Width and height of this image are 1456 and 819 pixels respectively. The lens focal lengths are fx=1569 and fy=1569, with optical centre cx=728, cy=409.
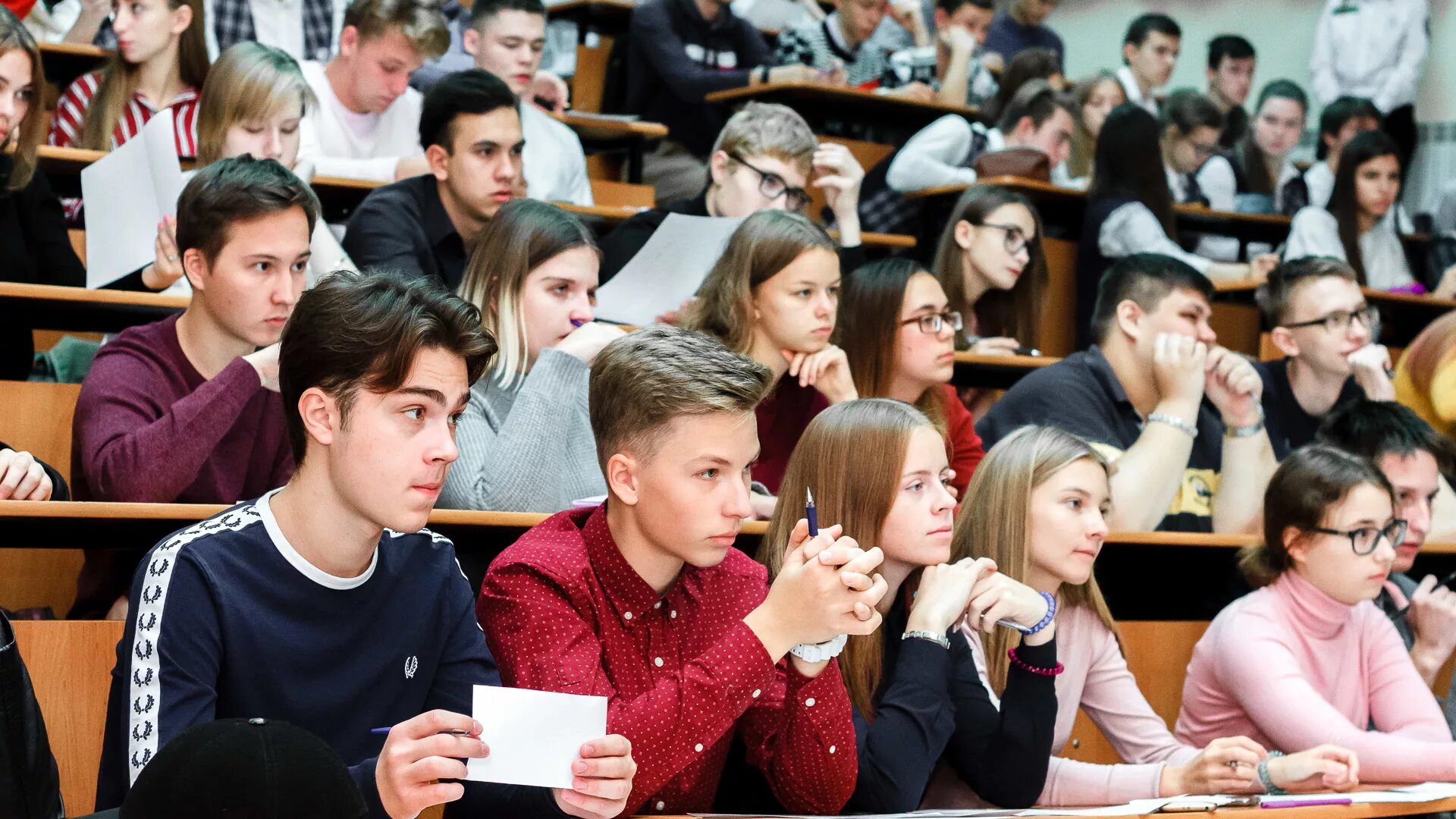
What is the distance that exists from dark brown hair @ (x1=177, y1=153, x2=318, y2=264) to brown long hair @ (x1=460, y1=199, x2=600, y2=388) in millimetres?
380

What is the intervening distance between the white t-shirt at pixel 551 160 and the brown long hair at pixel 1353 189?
284 cm

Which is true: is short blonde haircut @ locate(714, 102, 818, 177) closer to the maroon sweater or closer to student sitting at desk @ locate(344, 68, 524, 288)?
student sitting at desk @ locate(344, 68, 524, 288)

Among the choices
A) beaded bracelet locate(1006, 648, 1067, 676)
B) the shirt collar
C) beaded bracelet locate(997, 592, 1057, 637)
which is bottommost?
beaded bracelet locate(1006, 648, 1067, 676)

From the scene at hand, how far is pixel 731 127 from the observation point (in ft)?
12.2

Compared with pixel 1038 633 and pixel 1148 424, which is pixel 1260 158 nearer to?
pixel 1148 424

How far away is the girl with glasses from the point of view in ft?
10.4

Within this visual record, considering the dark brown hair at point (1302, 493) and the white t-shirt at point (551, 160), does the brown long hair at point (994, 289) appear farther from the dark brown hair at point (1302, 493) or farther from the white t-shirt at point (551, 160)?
the dark brown hair at point (1302, 493)

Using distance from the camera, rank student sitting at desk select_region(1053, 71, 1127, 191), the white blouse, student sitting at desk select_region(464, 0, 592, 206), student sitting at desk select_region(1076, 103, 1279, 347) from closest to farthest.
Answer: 1. student sitting at desk select_region(464, 0, 592, 206)
2. student sitting at desk select_region(1076, 103, 1279, 347)
3. the white blouse
4. student sitting at desk select_region(1053, 71, 1127, 191)

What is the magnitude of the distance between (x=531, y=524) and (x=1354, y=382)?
2622 mm

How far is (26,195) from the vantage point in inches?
127

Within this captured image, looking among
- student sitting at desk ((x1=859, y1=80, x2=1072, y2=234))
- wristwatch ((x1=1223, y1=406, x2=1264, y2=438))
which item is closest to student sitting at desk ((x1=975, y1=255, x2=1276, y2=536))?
wristwatch ((x1=1223, y1=406, x2=1264, y2=438))

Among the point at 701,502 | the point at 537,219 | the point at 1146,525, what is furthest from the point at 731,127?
the point at 701,502

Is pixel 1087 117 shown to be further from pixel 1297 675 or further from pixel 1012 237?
pixel 1297 675

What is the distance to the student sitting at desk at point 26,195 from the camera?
3086 millimetres
